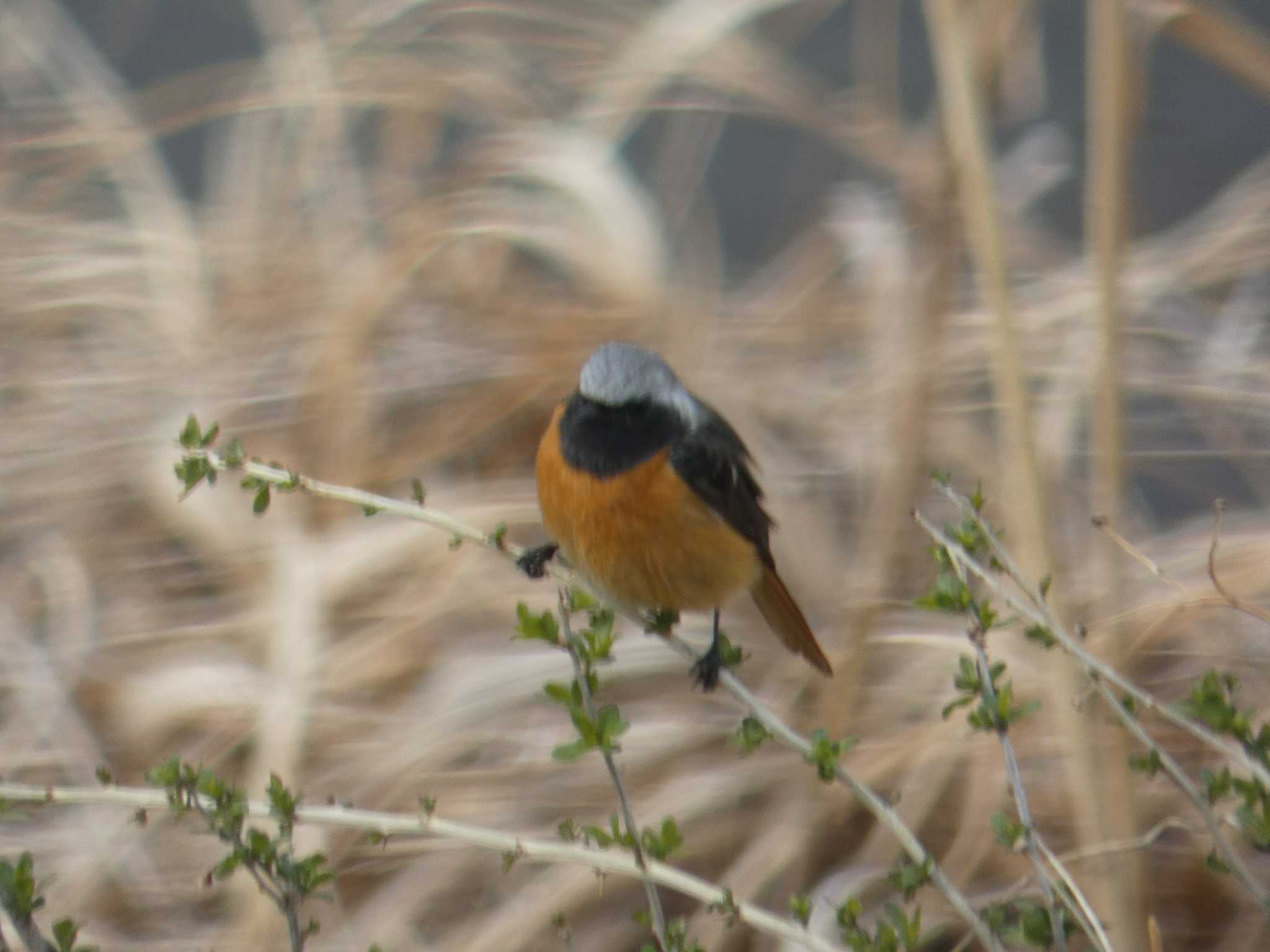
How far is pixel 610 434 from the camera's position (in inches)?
87.3

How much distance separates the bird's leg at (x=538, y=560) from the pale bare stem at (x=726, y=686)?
0.61ft

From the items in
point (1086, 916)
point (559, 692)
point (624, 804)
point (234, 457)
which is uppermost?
point (234, 457)

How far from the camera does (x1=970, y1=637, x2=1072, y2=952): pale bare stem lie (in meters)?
1.39

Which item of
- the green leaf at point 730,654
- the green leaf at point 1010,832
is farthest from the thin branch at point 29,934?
the green leaf at point 1010,832

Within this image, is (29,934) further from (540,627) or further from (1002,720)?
(1002,720)

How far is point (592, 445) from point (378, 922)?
39.0 inches

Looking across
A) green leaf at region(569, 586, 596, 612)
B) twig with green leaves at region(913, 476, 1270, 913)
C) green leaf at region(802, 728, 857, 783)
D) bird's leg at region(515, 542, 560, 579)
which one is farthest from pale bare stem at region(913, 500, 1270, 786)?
bird's leg at region(515, 542, 560, 579)

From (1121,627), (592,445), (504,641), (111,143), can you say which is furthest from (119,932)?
(111,143)

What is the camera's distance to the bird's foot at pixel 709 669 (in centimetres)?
223

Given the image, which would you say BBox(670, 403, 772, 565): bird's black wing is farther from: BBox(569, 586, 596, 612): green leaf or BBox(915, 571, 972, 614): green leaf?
BBox(915, 571, 972, 614): green leaf

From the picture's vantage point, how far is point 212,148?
534 centimetres

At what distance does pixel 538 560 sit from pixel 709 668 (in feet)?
1.42

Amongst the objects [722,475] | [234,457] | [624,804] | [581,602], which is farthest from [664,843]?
[722,475]

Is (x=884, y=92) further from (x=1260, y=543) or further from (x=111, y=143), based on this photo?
(x=111, y=143)
